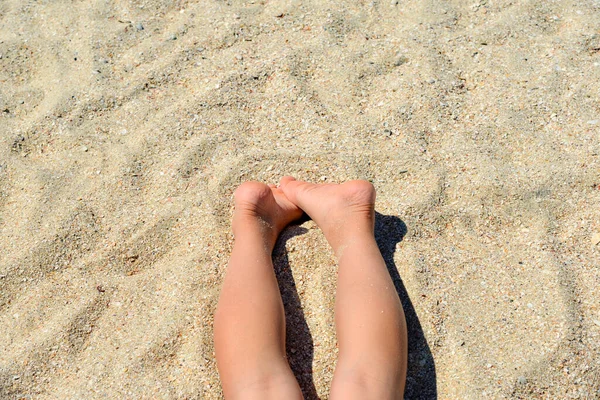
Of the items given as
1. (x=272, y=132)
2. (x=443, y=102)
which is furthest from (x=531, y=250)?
(x=272, y=132)

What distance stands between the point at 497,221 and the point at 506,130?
441 mm

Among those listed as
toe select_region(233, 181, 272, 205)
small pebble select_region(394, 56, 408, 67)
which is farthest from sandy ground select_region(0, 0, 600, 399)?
toe select_region(233, 181, 272, 205)

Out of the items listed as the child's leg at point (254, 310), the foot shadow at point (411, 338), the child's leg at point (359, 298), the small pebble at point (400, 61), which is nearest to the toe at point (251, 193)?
the child's leg at point (254, 310)

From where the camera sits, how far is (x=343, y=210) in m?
2.09

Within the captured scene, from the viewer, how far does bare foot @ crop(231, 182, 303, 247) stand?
2.12 meters

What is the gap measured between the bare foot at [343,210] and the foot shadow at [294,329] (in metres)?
0.14

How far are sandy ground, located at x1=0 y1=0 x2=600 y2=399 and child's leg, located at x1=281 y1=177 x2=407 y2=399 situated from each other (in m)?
0.10

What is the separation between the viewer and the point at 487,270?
6.79ft

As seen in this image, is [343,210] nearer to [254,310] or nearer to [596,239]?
[254,310]

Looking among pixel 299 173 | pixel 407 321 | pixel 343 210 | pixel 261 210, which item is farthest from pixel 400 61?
pixel 407 321

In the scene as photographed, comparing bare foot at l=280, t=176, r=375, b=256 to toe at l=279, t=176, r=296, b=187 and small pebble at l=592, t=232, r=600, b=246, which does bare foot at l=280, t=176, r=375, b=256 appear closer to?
toe at l=279, t=176, r=296, b=187

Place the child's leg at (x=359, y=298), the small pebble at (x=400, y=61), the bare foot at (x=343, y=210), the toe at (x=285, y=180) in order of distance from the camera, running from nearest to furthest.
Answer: the child's leg at (x=359, y=298)
the bare foot at (x=343, y=210)
the toe at (x=285, y=180)
the small pebble at (x=400, y=61)

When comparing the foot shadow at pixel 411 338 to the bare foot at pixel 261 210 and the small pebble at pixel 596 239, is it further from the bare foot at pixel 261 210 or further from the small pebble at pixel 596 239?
the small pebble at pixel 596 239

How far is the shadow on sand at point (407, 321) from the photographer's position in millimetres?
1860
